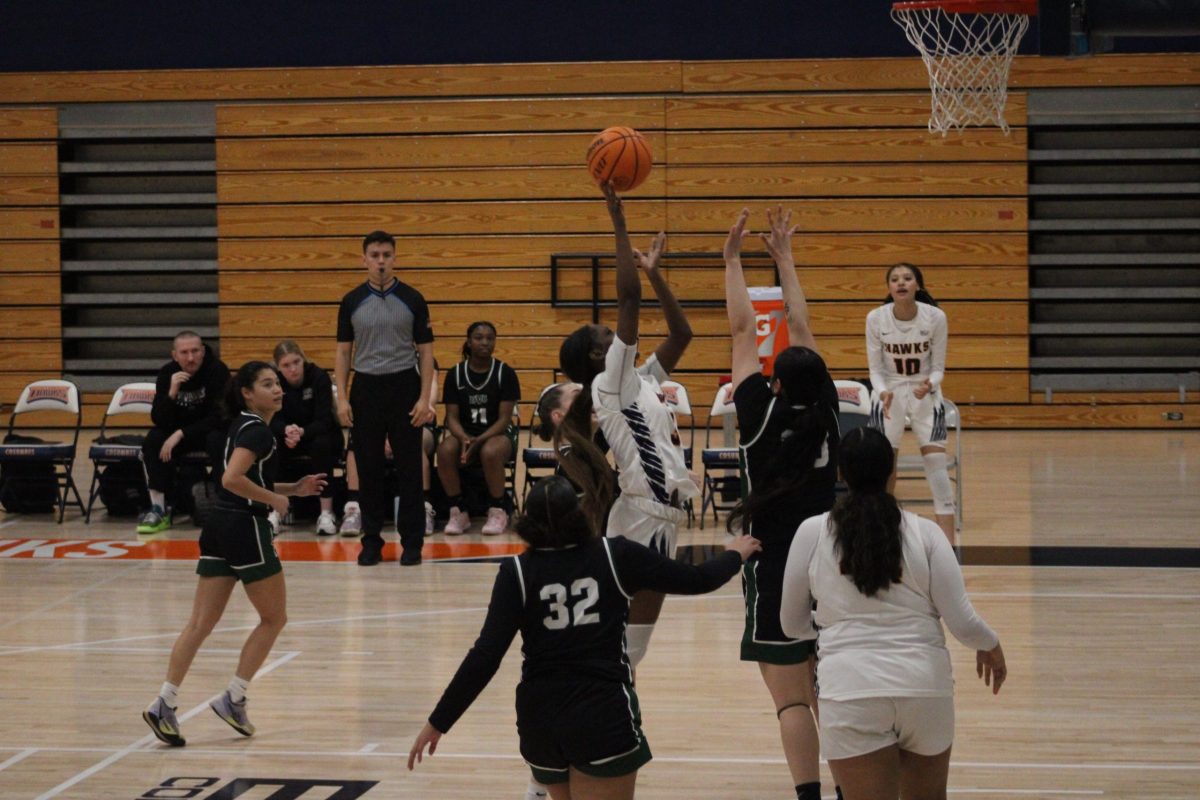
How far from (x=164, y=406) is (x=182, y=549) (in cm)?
102

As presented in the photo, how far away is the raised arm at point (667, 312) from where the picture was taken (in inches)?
190

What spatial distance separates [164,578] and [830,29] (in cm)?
945

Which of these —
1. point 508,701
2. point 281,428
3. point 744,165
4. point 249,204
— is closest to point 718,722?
point 508,701

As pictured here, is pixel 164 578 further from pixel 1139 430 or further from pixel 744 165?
pixel 1139 430

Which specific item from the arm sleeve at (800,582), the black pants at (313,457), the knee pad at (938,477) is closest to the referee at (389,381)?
the black pants at (313,457)

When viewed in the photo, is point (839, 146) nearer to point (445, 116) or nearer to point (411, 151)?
point (445, 116)

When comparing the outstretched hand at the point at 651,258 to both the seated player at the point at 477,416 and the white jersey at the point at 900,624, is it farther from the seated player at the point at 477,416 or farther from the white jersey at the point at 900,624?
the seated player at the point at 477,416

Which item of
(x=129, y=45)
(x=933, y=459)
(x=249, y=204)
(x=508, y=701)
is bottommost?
(x=508, y=701)

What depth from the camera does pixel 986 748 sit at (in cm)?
525

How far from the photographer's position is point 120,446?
409 inches

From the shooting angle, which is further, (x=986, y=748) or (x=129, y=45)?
(x=129, y=45)

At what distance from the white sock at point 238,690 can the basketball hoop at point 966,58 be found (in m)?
6.94

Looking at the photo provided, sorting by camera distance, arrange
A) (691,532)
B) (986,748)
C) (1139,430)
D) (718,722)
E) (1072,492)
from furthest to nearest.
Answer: (1139,430) < (1072,492) < (691,532) < (718,722) < (986,748)

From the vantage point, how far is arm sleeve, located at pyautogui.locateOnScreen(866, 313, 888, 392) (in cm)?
940
